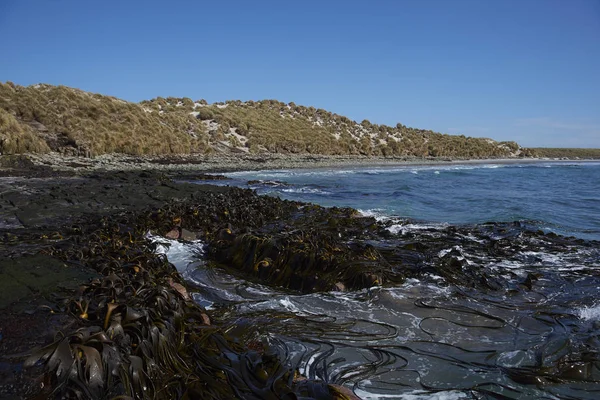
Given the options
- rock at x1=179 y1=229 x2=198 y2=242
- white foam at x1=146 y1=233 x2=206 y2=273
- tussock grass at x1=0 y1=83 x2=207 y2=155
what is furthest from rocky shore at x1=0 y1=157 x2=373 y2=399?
tussock grass at x1=0 y1=83 x2=207 y2=155

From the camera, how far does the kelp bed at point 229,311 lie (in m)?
2.15

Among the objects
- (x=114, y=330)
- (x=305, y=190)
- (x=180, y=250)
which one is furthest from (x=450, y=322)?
(x=305, y=190)

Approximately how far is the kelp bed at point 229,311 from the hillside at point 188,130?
1481 cm

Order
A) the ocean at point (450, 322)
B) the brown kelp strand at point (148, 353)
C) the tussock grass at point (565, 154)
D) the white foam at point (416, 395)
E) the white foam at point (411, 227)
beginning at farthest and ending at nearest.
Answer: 1. the tussock grass at point (565, 154)
2. the white foam at point (411, 227)
3. the ocean at point (450, 322)
4. the white foam at point (416, 395)
5. the brown kelp strand at point (148, 353)

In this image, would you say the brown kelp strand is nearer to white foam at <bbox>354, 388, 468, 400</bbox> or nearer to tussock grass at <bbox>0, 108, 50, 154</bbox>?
white foam at <bbox>354, 388, 468, 400</bbox>

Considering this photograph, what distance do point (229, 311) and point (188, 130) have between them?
104 feet

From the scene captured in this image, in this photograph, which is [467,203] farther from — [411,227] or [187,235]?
[187,235]

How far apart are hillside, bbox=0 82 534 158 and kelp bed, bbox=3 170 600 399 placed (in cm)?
1481

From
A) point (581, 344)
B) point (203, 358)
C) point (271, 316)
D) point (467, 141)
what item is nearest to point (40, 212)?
point (271, 316)

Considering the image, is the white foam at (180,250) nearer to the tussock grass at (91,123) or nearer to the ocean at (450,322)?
the ocean at (450,322)

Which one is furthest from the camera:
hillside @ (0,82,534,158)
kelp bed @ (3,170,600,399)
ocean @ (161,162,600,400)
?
hillside @ (0,82,534,158)

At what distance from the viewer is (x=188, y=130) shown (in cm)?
3347

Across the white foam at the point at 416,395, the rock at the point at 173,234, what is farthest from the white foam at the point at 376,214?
the white foam at the point at 416,395

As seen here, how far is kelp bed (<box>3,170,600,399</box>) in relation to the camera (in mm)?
2154
